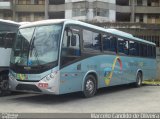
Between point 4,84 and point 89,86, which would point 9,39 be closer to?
point 4,84

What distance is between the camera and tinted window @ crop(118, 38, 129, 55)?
1773 cm

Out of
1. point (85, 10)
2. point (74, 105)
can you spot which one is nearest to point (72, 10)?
point (85, 10)

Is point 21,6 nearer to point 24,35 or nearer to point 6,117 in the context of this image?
point 24,35

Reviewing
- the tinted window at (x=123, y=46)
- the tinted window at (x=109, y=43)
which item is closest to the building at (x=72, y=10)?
the tinted window at (x=123, y=46)

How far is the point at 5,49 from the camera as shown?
14461 millimetres

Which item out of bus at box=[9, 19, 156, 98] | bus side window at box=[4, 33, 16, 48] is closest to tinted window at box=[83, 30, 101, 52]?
bus at box=[9, 19, 156, 98]

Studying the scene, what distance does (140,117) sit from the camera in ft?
33.3

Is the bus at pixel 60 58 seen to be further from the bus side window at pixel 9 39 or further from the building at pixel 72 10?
the building at pixel 72 10

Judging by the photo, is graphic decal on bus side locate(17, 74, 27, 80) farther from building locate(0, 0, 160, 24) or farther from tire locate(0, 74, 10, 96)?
building locate(0, 0, 160, 24)

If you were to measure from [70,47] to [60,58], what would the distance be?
2.61 feet

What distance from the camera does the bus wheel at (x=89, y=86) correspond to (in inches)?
563

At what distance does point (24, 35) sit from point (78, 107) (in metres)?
3.72

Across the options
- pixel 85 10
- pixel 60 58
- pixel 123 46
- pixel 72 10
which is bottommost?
pixel 60 58

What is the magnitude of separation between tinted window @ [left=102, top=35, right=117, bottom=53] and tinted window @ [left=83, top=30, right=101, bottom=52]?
0.55 m
